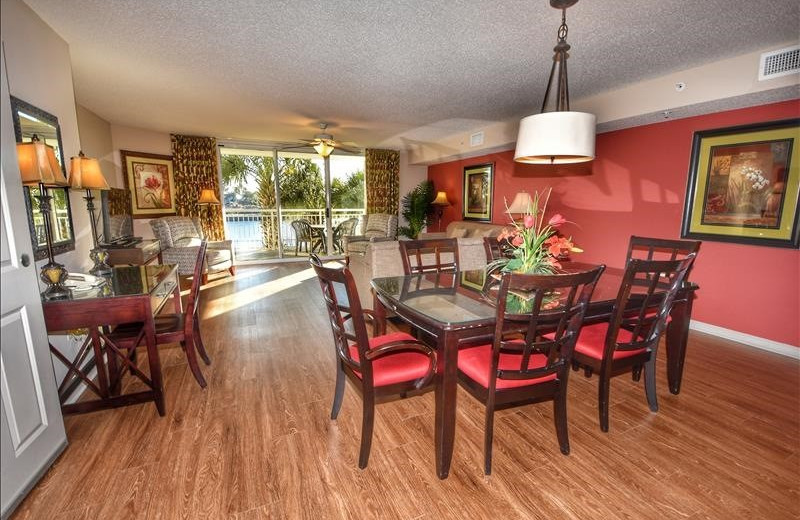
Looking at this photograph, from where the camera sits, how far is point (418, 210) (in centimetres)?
752

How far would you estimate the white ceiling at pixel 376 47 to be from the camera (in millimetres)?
2189

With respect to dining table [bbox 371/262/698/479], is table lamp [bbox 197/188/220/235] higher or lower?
higher

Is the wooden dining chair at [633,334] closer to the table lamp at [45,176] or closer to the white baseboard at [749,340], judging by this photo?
the white baseboard at [749,340]

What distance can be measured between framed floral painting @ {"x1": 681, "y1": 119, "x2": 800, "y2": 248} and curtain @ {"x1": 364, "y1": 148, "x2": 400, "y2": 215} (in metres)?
5.38

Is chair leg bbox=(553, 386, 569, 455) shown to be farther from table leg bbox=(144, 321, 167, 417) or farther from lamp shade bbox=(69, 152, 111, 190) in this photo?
lamp shade bbox=(69, 152, 111, 190)

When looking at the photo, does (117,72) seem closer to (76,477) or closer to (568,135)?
(76,477)

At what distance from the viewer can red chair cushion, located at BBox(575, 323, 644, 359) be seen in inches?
76.1

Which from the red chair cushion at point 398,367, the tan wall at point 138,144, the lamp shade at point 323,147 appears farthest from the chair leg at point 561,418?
the tan wall at point 138,144

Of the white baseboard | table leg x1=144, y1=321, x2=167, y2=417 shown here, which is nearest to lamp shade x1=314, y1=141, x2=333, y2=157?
table leg x1=144, y1=321, x2=167, y2=417

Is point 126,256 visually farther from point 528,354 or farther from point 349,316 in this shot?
point 528,354

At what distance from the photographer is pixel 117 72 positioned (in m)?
3.21

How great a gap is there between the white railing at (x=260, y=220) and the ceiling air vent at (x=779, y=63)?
21.2 ft

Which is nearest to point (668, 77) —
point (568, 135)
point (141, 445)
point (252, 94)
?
point (568, 135)

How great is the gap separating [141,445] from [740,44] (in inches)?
188
